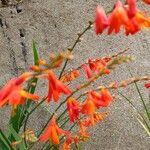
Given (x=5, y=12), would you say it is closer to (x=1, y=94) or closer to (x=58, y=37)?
(x=58, y=37)

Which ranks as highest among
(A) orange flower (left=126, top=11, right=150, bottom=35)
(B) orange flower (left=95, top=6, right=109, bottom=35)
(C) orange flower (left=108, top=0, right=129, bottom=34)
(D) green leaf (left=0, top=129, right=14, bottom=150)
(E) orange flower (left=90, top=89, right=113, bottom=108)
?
(B) orange flower (left=95, top=6, right=109, bottom=35)

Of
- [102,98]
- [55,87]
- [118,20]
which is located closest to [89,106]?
[102,98]

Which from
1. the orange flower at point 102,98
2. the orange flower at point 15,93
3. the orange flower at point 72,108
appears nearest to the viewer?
the orange flower at point 15,93

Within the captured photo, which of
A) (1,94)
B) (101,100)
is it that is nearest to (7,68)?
(101,100)

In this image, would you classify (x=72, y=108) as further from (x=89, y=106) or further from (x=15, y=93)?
(x=15, y=93)

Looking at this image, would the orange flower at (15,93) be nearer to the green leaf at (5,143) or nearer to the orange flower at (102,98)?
the orange flower at (102,98)

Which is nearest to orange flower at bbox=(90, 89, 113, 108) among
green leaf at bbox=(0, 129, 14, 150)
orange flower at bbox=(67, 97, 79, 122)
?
orange flower at bbox=(67, 97, 79, 122)

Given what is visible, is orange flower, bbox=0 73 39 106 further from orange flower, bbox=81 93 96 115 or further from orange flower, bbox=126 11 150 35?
orange flower, bbox=81 93 96 115

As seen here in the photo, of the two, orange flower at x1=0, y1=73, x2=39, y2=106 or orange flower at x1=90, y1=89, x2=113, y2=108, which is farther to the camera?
orange flower at x1=90, y1=89, x2=113, y2=108

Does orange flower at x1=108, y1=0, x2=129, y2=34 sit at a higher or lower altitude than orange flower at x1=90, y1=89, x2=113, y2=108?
higher

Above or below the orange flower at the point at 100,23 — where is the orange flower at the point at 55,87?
below

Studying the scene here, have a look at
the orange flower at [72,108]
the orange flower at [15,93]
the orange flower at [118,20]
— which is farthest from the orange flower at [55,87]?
the orange flower at [72,108]
